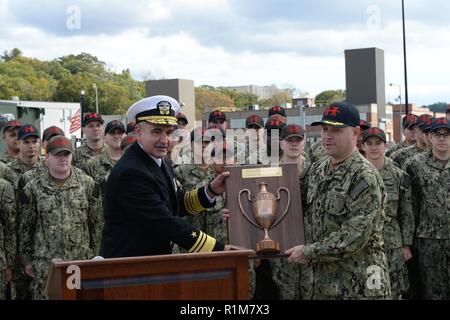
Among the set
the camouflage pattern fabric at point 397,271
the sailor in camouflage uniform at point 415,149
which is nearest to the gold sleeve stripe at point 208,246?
the camouflage pattern fabric at point 397,271

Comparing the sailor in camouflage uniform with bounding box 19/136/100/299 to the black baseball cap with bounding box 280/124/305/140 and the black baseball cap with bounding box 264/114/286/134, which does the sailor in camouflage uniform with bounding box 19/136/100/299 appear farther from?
the black baseball cap with bounding box 264/114/286/134

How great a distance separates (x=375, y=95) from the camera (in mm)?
39469

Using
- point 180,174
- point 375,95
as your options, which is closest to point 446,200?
point 180,174

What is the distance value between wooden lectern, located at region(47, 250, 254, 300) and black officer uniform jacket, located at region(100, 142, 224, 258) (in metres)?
0.57

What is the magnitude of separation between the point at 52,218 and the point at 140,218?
292cm

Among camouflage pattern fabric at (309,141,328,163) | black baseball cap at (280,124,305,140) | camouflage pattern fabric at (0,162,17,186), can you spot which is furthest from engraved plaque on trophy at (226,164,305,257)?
camouflage pattern fabric at (0,162,17,186)

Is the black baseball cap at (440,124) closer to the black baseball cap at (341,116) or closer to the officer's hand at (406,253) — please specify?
the officer's hand at (406,253)

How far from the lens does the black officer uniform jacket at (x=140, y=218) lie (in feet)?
13.4

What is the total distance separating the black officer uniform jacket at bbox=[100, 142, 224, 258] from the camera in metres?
4.07

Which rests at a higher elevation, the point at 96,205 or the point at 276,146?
the point at 276,146

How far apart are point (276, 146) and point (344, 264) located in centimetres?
413

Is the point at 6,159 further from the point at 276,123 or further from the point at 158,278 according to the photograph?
the point at 158,278

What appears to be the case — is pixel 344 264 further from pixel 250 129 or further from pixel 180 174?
pixel 250 129

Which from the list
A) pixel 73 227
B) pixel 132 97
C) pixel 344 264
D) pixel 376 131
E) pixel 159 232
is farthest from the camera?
pixel 132 97
